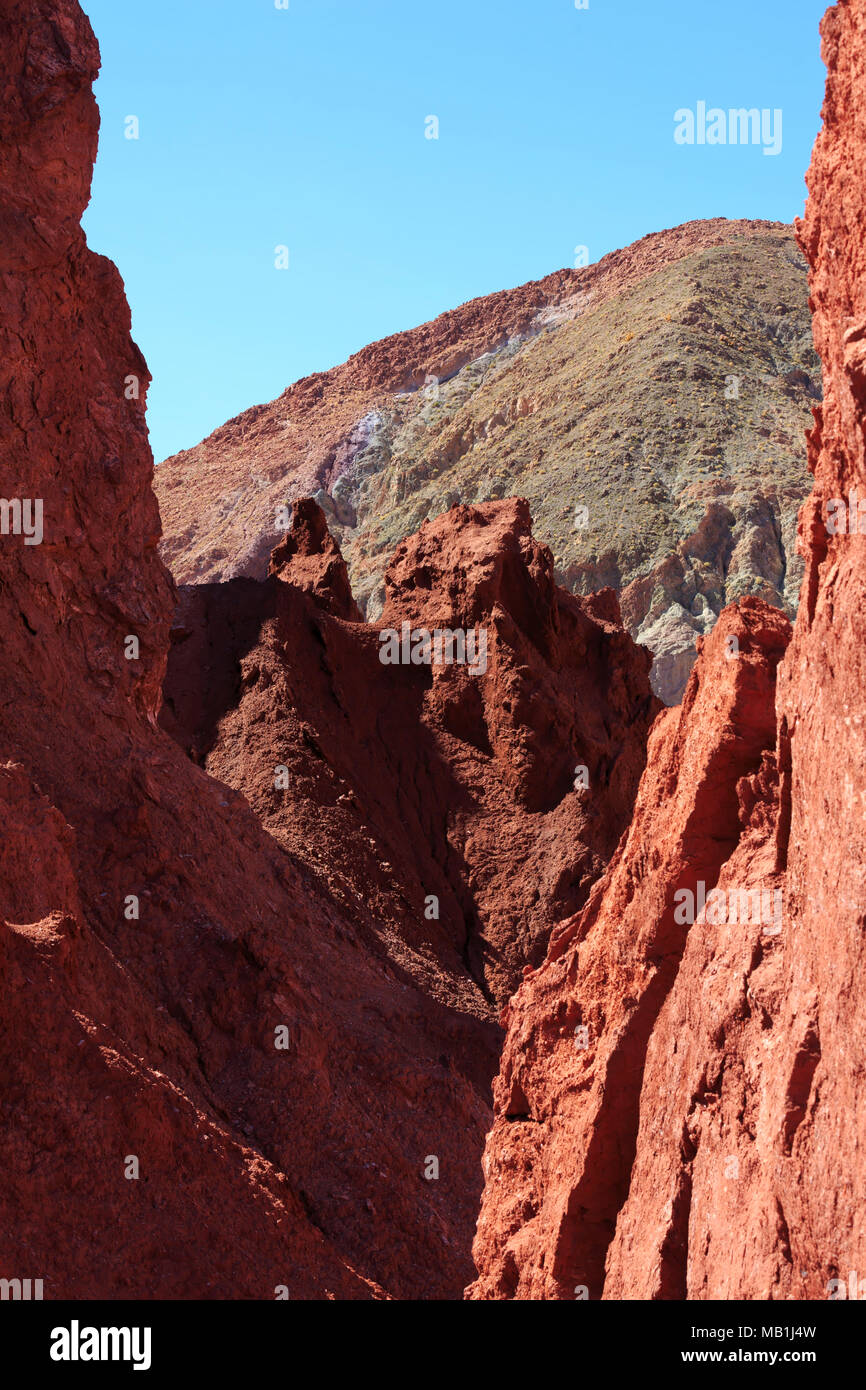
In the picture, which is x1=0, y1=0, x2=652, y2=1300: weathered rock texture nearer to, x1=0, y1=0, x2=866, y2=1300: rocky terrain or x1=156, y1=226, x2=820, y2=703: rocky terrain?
x1=0, y1=0, x2=866, y2=1300: rocky terrain

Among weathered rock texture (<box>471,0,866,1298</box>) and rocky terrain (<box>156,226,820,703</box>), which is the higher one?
rocky terrain (<box>156,226,820,703</box>)

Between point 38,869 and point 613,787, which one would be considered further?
point 613,787

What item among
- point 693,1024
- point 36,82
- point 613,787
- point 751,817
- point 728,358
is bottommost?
point 693,1024

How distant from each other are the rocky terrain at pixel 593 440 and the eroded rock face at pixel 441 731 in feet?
64.5

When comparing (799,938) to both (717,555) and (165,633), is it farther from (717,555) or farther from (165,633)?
(717,555)

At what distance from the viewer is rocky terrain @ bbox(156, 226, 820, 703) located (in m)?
63.8

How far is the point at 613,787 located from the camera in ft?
101

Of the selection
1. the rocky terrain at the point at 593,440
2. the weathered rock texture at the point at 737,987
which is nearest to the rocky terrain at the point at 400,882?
the weathered rock texture at the point at 737,987

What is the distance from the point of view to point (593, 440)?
74312 millimetres

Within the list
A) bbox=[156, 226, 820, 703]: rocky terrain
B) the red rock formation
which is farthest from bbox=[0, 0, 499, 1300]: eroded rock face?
bbox=[156, 226, 820, 703]: rocky terrain

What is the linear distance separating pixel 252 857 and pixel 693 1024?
1512 cm

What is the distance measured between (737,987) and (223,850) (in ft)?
47.9

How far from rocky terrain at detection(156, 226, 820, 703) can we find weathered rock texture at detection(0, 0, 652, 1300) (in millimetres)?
21397

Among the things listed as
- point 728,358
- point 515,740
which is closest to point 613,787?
point 515,740
